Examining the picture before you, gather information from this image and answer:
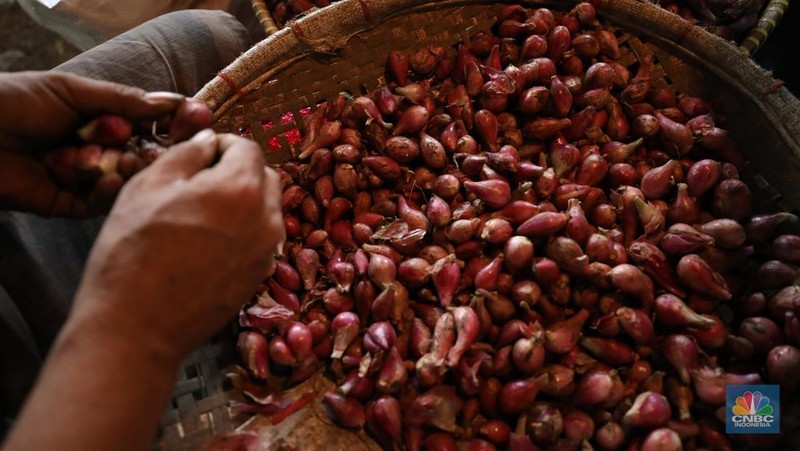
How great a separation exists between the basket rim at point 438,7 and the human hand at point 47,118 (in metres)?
0.33

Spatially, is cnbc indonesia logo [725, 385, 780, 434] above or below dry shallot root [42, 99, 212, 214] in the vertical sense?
below

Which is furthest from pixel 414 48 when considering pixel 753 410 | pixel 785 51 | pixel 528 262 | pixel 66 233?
pixel 785 51

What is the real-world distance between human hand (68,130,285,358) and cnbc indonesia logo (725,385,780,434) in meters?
0.78

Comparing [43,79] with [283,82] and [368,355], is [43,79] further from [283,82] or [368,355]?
[368,355]

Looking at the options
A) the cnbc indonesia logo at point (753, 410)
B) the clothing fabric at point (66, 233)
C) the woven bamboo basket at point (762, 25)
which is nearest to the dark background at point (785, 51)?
the woven bamboo basket at point (762, 25)

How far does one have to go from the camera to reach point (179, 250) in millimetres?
601

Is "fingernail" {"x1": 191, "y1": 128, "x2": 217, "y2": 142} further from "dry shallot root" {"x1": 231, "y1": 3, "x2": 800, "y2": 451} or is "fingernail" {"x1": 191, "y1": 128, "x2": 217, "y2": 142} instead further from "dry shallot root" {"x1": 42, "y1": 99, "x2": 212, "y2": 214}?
"dry shallot root" {"x1": 231, "y1": 3, "x2": 800, "y2": 451}

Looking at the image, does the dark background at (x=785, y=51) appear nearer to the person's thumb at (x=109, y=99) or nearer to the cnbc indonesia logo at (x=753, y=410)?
the cnbc indonesia logo at (x=753, y=410)

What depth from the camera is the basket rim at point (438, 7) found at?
1.17m

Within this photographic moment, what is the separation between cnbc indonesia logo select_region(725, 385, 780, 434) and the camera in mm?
899

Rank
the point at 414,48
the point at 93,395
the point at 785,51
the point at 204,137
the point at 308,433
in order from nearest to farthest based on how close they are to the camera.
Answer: the point at 93,395 → the point at 204,137 → the point at 308,433 → the point at 414,48 → the point at 785,51

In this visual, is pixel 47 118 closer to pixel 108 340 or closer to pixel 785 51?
pixel 108 340

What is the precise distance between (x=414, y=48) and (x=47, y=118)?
2.63ft

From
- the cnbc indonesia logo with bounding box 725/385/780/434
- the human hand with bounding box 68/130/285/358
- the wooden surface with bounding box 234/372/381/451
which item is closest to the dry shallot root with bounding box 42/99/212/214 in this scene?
the human hand with bounding box 68/130/285/358
